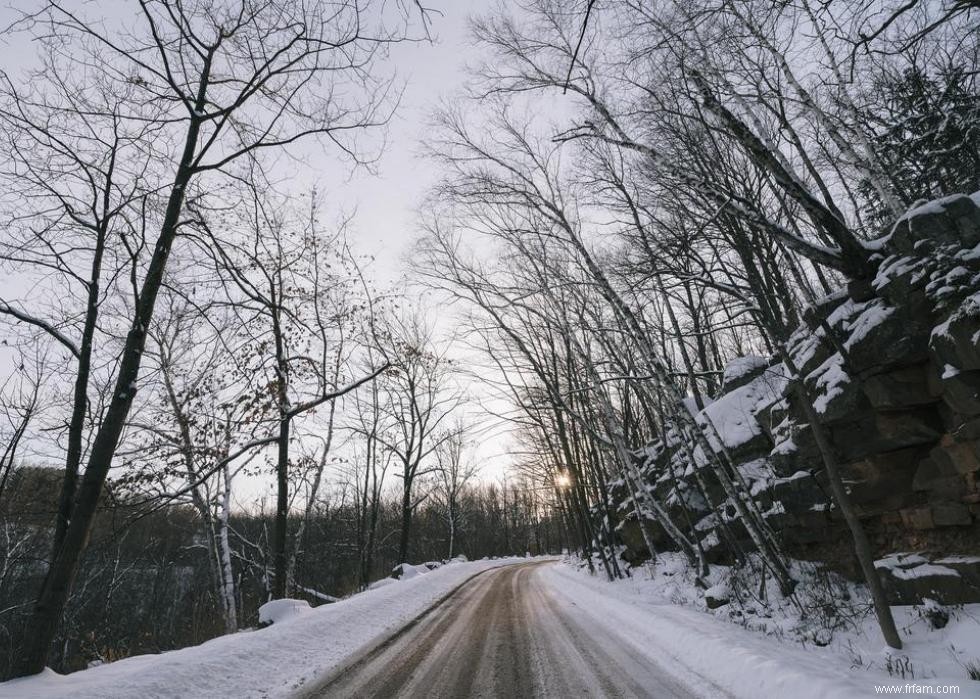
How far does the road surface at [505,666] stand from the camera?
3.92 meters

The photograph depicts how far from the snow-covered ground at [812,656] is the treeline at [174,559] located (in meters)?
7.31

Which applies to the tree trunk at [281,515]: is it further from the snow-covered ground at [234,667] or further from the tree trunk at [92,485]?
the tree trunk at [92,485]

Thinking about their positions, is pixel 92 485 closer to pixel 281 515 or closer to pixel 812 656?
pixel 281 515

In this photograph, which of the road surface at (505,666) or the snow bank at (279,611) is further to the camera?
the snow bank at (279,611)

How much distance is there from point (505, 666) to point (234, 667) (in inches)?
115

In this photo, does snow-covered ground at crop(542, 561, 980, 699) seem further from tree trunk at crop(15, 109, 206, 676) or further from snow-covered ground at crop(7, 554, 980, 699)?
tree trunk at crop(15, 109, 206, 676)

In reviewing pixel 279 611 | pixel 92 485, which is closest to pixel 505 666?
pixel 279 611

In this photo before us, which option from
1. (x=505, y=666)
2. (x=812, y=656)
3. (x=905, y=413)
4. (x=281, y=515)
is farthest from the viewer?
(x=281, y=515)

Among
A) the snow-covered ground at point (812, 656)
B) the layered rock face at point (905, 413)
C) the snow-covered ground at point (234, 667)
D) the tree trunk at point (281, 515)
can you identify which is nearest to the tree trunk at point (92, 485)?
the snow-covered ground at point (234, 667)

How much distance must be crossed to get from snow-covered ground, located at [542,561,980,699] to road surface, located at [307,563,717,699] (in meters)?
0.42

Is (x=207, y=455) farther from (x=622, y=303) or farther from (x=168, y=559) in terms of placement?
(x=168, y=559)

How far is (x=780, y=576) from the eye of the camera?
6.26m

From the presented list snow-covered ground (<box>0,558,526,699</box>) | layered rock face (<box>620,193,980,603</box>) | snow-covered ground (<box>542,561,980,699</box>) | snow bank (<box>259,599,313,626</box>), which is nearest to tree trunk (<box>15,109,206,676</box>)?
snow-covered ground (<box>0,558,526,699</box>)

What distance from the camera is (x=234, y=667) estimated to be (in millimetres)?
4285
